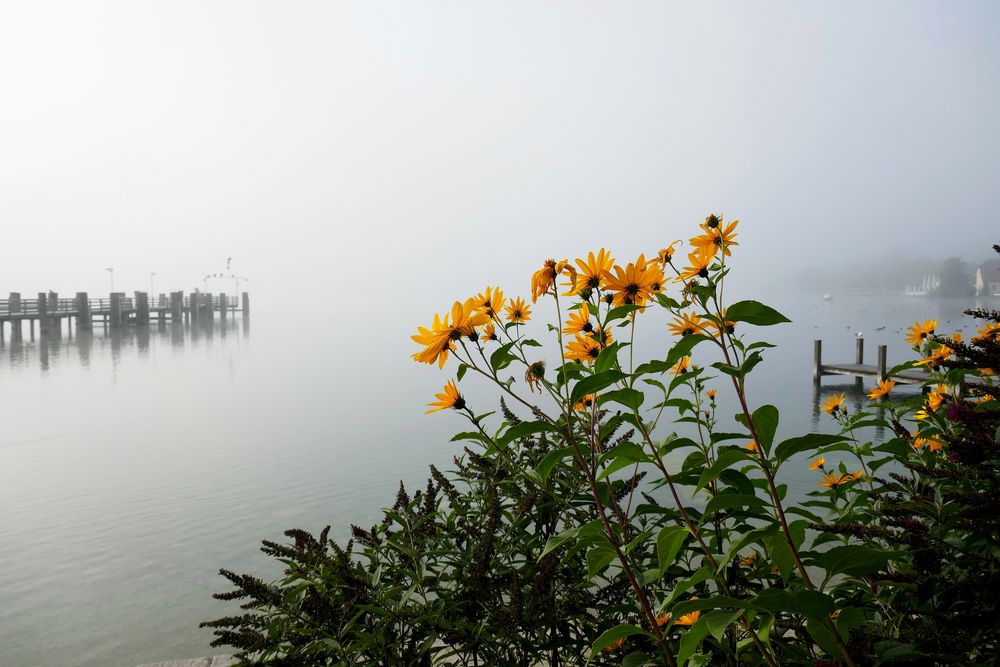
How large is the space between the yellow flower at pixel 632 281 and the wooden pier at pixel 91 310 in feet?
116

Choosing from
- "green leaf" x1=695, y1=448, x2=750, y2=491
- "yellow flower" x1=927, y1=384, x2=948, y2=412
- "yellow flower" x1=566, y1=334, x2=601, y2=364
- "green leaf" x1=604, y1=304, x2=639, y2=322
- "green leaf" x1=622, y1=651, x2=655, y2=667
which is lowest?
"green leaf" x1=622, y1=651, x2=655, y2=667

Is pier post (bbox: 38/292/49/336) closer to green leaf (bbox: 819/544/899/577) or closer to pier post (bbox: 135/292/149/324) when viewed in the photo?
pier post (bbox: 135/292/149/324)

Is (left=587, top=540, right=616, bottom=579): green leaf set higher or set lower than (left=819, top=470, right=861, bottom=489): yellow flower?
higher

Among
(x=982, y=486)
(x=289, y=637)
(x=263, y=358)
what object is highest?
(x=982, y=486)

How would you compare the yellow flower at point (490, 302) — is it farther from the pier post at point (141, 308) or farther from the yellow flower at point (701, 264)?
the pier post at point (141, 308)

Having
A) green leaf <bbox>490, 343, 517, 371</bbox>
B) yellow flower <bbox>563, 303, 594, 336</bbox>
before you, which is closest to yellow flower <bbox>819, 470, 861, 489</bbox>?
yellow flower <bbox>563, 303, 594, 336</bbox>

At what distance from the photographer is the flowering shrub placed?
3.11 ft

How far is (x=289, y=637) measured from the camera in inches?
53.5

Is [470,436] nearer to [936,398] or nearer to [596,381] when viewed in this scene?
[596,381]

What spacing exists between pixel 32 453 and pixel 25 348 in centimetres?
2100

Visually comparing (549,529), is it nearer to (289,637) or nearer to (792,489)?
(289,637)

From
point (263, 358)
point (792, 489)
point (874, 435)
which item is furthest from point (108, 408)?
point (874, 435)

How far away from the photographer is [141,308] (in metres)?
39.3

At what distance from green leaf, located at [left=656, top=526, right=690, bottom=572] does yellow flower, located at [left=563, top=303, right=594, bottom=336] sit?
59 cm
